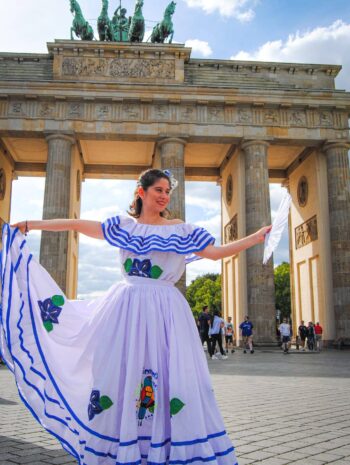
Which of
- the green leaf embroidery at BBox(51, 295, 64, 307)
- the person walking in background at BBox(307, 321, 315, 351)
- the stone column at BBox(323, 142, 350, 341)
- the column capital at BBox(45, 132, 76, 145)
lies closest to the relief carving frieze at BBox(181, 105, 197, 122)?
the column capital at BBox(45, 132, 76, 145)

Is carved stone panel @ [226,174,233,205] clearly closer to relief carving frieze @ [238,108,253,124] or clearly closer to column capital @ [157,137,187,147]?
relief carving frieze @ [238,108,253,124]

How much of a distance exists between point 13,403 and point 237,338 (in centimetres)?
2336

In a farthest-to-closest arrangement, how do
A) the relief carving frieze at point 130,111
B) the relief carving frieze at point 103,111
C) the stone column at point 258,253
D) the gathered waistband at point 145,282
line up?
the relief carving frieze at point 130,111
the relief carving frieze at point 103,111
the stone column at point 258,253
the gathered waistband at point 145,282

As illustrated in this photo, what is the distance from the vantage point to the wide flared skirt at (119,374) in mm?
3320

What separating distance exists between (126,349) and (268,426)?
2994mm

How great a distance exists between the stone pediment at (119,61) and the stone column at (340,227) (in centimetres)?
1010

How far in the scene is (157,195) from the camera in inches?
154

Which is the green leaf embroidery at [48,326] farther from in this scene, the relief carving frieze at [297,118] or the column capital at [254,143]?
the relief carving frieze at [297,118]

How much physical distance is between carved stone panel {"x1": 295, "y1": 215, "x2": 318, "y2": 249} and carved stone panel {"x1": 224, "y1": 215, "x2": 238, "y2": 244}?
4727 mm

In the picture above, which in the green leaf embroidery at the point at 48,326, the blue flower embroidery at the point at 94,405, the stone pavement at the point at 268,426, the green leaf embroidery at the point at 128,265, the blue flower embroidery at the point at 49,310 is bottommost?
the stone pavement at the point at 268,426

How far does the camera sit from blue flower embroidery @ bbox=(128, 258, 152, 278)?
369cm

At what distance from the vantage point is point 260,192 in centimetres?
2816

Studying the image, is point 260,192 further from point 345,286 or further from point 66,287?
point 66,287

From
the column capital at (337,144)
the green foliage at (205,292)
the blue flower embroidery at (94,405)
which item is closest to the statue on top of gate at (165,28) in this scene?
the column capital at (337,144)
